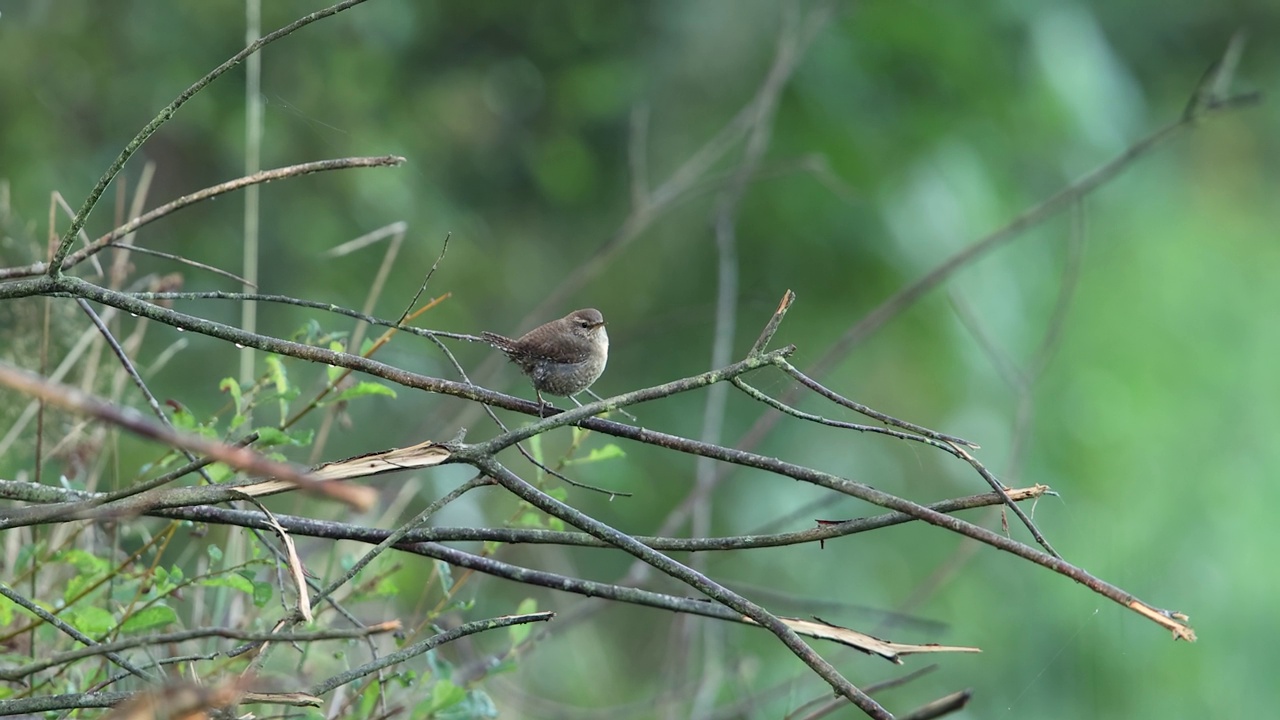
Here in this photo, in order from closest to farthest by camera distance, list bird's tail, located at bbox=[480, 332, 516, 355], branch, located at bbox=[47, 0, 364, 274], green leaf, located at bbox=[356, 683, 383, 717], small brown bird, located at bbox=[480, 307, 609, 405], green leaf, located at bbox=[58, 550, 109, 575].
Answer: branch, located at bbox=[47, 0, 364, 274], green leaf, located at bbox=[58, 550, 109, 575], green leaf, located at bbox=[356, 683, 383, 717], bird's tail, located at bbox=[480, 332, 516, 355], small brown bird, located at bbox=[480, 307, 609, 405]

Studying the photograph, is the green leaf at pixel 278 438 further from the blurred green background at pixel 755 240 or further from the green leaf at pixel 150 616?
the blurred green background at pixel 755 240

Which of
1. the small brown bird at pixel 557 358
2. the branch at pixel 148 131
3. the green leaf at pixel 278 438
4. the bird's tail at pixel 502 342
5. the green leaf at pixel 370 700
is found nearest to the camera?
the branch at pixel 148 131

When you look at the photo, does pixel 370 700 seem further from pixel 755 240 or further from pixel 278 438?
pixel 755 240

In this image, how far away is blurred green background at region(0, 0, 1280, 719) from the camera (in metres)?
6.05

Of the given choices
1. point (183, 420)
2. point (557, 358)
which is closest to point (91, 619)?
point (183, 420)

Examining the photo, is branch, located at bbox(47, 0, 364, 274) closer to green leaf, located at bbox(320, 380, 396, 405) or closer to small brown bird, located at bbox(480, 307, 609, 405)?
green leaf, located at bbox(320, 380, 396, 405)

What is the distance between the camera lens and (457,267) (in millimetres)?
6543

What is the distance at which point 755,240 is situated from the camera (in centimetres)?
620

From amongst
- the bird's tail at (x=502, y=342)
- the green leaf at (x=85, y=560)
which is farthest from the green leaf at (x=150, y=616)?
the bird's tail at (x=502, y=342)

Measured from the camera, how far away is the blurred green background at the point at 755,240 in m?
6.05

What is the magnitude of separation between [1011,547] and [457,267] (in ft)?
17.9

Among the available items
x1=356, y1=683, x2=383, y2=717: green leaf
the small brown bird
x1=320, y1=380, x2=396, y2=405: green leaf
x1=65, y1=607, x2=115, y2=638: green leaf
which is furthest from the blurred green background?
x1=65, y1=607, x2=115, y2=638: green leaf

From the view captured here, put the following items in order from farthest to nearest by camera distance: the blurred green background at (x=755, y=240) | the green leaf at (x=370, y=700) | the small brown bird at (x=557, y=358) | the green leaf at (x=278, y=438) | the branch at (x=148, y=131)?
the blurred green background at (x=755, y=240)
the small brown bird at (x=557, y=358)
the green leaf at (x=370, y=700)
the green leaf at (x=278, y=438)
the branch at (x=148, y=131)

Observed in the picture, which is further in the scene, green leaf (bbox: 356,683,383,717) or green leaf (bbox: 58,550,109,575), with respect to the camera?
green leaf (bbox: 356,683,383,717)
